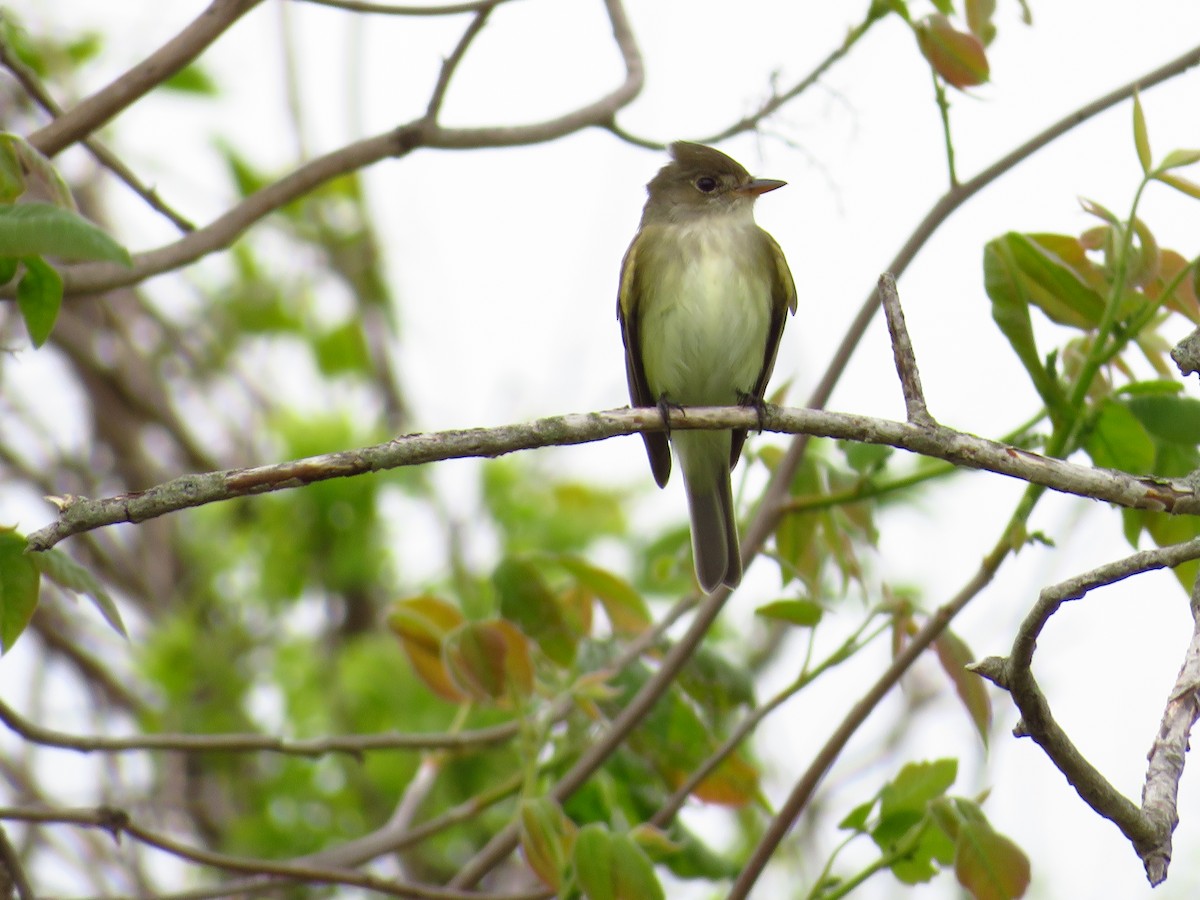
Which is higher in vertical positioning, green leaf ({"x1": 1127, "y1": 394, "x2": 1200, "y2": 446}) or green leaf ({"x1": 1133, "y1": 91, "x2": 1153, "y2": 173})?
green leaf ({"x1": 1133, "y1": 91, "x2": 1153, "y2": 173})

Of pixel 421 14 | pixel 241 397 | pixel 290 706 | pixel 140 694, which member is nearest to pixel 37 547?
pixel 421 14

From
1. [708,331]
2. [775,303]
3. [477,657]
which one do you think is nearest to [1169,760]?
[477,657]

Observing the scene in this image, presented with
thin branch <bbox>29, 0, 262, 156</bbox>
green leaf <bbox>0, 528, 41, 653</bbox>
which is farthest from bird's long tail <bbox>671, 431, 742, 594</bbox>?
green leaf <bbox>0, 528, 41, 653</bbox>

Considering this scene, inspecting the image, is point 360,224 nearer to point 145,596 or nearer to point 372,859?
point 145,596

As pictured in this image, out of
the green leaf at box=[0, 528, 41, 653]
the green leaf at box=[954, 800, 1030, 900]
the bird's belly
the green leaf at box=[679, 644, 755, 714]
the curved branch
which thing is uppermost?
the bird's belly

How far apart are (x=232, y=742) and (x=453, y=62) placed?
4.55ft

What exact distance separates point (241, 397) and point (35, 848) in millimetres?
1790

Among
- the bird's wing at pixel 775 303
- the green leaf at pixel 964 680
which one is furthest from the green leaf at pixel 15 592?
the bird's wing at pixel 775 303

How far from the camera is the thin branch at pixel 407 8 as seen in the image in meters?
2.96

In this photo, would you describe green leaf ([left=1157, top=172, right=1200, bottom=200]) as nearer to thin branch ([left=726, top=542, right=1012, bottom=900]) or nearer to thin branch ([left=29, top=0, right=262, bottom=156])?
thin branch ([left=726, top=542, right=1012, bottom=900])

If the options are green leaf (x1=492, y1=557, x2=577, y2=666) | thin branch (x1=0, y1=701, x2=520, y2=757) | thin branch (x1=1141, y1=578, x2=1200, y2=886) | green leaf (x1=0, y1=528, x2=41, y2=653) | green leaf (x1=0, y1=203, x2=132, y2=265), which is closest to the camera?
thin branch (x1=1141, y1=578, x2=1200, y2=886)

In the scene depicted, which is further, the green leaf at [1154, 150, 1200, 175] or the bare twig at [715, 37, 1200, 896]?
the bare twig at [715, 37, 1200, 896]

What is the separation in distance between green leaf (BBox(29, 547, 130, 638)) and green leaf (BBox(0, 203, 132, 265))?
49 cm

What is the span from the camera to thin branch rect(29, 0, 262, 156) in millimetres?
2650
